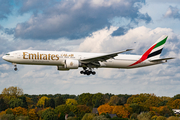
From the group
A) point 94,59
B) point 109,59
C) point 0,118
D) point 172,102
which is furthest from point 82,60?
point 172,102

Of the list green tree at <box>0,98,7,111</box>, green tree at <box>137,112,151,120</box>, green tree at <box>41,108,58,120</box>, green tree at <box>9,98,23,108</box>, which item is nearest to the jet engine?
green tree at <box>137,112,151,120</box>

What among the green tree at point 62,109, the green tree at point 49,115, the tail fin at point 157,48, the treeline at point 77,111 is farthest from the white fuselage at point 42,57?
the green tree at point 62,109

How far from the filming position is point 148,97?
617ft

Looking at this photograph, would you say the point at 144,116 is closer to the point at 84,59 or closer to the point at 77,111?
the point at 77,111

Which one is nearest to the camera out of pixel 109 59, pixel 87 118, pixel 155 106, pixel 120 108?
pixel 109 59

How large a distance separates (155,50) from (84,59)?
20103 millimetres

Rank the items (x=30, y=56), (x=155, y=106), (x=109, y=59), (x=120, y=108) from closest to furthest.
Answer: (x=30, y=56)
(x=109, y=59)
(x=120, y=108)
(x=155, y=106)

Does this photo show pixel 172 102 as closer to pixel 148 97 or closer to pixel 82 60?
pixel 148 97

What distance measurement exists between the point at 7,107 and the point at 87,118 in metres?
60.1

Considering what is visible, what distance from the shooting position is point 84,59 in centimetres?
5284

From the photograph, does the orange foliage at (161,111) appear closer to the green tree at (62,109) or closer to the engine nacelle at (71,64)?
the green tree at (62,109)

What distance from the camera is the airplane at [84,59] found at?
50.8 meters

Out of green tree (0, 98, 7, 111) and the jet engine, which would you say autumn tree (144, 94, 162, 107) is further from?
the jet engine

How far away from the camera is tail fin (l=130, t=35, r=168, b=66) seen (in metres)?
59.9
